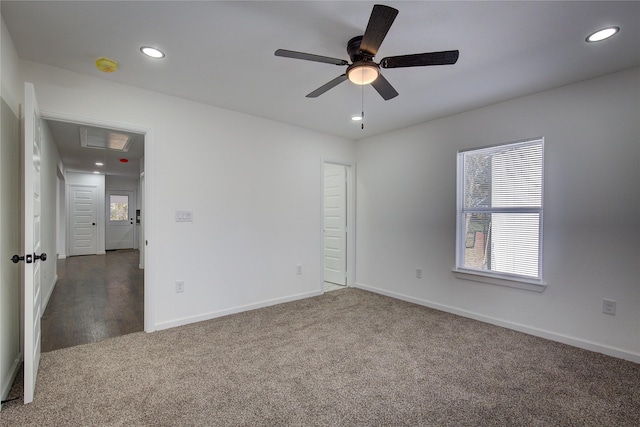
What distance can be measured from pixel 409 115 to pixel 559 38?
1.80m

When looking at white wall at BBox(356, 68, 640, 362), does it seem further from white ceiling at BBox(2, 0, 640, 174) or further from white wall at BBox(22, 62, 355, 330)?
white wall at BBox(22, 62, 355, 330)

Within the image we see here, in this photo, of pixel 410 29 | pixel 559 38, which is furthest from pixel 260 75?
pixel 559 38

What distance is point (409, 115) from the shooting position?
154 inches

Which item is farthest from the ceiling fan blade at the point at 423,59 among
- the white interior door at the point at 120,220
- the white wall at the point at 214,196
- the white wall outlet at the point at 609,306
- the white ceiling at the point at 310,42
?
the white interior door at the point at 120,220

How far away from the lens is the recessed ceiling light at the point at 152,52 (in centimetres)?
239

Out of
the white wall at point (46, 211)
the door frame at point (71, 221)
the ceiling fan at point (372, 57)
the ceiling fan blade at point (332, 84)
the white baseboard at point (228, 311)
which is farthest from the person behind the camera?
the door frame at point (71, 221)

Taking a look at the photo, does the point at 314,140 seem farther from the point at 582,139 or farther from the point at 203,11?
the point at 582,139

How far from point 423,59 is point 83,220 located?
413 inches

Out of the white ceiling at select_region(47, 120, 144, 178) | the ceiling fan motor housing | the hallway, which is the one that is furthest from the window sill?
the white ceiling at select_region(47, 120, 144, 178)

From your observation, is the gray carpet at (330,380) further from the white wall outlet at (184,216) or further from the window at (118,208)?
the window at (118,208)

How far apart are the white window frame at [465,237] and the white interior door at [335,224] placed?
6.31 ft

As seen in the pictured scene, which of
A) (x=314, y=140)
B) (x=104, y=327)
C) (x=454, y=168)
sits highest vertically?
(x=314, y=140)

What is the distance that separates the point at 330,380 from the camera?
7.59 feet

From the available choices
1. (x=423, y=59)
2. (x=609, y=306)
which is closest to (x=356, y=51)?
(x=423, y=59)
